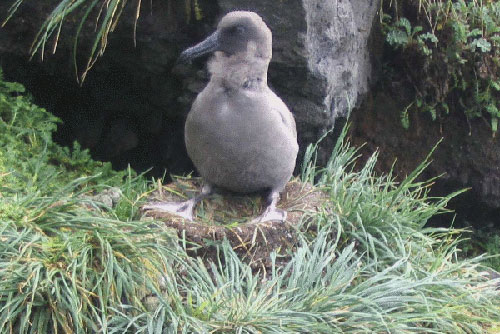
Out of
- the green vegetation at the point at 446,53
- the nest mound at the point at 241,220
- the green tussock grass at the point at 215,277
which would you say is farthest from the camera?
the green vegetation at the point at 446,53

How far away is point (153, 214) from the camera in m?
4.56

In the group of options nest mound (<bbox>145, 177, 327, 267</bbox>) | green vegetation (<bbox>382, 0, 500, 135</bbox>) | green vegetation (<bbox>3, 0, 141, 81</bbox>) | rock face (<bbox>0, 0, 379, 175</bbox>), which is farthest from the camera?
green vegetation (<bbox>382, 0, 500, 135</bbox>)

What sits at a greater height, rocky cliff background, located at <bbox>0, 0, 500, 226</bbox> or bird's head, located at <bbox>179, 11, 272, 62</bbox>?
bird's head, located at <bbox>179, 11, 272, 62</bbox>

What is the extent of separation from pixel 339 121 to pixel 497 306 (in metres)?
2.00

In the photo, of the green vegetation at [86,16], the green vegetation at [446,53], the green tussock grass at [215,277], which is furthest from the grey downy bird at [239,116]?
the green vegetation at [446,53]

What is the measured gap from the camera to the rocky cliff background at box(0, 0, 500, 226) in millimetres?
5785

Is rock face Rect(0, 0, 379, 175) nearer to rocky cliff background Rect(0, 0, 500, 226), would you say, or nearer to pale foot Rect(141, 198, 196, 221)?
rocky cliff background Rect(0, 0, 500, 226)

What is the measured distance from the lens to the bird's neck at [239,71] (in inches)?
177

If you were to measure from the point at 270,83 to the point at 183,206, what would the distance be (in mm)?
1473

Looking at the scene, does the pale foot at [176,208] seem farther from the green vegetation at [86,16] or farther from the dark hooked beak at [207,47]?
the green vegetation at [86,16]

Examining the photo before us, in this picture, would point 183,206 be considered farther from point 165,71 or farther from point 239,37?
point 165,71

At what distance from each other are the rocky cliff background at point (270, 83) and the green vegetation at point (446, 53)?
143 millimetres

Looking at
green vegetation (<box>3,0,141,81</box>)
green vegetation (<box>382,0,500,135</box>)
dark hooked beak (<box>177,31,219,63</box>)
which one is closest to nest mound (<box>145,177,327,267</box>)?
dark hooked beak (<box>177,31,219,63</box>)

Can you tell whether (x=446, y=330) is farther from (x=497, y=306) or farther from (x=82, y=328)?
(x=82, y=328)
